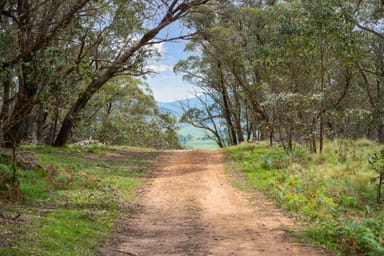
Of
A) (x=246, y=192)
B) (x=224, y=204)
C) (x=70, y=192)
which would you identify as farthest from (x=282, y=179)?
(x=70, y=192)

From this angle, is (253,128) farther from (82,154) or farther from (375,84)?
(82,154)

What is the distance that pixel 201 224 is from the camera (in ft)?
30.8

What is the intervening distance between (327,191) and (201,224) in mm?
4322

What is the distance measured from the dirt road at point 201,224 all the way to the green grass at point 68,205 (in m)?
0.50

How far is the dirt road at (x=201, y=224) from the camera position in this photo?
7602 mm

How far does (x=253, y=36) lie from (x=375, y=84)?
12.6 meters

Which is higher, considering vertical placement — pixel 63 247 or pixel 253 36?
pixel 253 36

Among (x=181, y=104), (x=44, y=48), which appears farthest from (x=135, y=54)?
(x=181, y=104)

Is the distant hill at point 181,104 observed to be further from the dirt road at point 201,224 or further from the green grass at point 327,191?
the dirt road at point 201,224

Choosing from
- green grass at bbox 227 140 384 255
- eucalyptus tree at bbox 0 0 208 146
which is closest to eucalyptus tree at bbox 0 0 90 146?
eucalyptus tree at bbox 0 0 208 146

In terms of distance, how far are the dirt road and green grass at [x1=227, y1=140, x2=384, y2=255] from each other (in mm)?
543

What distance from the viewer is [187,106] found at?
1633 inches

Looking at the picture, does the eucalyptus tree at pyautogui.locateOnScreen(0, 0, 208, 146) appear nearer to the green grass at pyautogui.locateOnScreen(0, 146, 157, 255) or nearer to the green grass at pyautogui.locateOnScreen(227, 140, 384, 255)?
the green grass at pyautogui.locateOnScreen(0, 146, 157, 255)

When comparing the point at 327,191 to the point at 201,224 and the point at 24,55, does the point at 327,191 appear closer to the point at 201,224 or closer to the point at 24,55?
the point at 201,224
